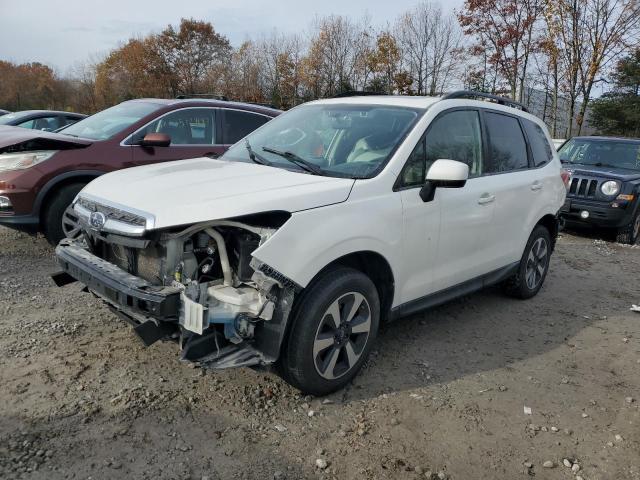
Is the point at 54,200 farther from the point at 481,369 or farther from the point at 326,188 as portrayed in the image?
the point at 481,369

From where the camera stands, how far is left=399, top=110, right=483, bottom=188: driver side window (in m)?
3.52

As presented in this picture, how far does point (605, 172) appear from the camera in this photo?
8539 millimetres

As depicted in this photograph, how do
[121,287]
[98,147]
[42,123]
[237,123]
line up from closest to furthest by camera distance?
[121,287] < [98,147] < [237,123] < [42,123]

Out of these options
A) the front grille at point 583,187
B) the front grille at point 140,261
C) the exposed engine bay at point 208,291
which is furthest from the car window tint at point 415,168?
the front grille at point 583,187

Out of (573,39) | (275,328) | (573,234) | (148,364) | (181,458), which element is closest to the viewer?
(181,458)

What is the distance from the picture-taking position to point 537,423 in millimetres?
3127

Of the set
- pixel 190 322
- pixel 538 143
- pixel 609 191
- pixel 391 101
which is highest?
pixel 391 101

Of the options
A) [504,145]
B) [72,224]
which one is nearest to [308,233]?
[72,224]

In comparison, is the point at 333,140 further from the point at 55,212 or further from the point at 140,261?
the point at 55,212

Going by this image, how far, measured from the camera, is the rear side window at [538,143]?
5.00 meters

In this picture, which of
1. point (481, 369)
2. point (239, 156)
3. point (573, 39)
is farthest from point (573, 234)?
point (573, 39)

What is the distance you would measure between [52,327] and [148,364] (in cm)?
102

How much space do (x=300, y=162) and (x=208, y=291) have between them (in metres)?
1.16

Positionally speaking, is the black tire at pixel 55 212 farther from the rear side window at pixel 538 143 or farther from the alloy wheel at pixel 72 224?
the rear side window at pixel 538 143
